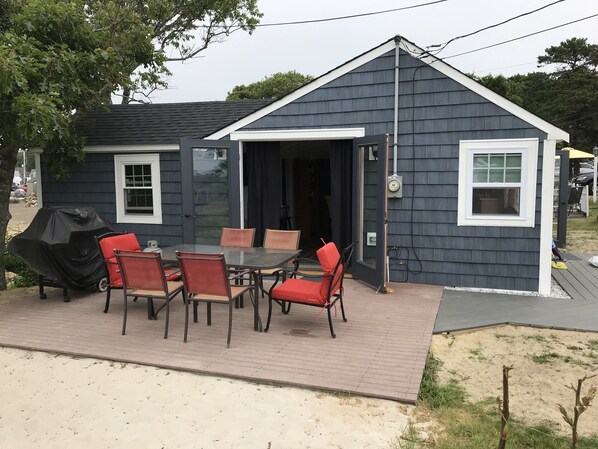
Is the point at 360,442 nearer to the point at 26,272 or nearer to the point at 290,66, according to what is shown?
the point at 26,272

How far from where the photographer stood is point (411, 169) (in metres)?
6.32

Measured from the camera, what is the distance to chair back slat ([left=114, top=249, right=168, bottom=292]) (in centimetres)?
438

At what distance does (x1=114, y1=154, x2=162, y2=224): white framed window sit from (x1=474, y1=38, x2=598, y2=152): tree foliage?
2634cm

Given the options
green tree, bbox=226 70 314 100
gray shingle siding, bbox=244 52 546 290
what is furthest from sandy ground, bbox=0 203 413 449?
green tree, bbox=226 70 314 100

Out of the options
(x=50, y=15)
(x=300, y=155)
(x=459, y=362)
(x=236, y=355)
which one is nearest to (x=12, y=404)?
(x=236, y=355)

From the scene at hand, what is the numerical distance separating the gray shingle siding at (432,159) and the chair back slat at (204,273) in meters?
3.08

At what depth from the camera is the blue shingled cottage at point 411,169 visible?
5840 mm

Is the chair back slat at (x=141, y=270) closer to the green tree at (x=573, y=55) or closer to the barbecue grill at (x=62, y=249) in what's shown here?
the barbecue grill at (x=62, y=249)

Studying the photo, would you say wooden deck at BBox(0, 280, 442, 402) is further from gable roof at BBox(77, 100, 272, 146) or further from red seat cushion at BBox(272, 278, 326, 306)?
gable roof at BBox(77, 100, 272, 146)

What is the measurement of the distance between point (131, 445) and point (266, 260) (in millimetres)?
2329

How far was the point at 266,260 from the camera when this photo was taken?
4.75 m

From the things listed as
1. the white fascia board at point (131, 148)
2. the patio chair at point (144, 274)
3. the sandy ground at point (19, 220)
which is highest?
the white fascia board at point (131, 148)

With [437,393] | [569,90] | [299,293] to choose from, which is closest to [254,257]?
[299,293]

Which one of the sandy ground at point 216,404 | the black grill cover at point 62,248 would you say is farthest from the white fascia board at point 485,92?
the black grill cover at point 62,248
